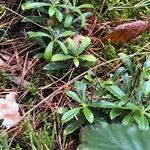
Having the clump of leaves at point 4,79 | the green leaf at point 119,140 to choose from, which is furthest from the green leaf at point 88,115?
the green leaf at point 119,140

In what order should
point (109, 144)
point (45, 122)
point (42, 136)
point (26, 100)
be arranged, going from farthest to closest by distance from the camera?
point (26, 100)
point (45, 122)
point (42, 136)
point (109, 144)

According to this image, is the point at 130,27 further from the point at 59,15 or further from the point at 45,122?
the point at 45,122

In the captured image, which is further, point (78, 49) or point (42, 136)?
point (78, 49)

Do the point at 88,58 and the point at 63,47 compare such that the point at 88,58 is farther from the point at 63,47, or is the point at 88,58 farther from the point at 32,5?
the point at 32,5

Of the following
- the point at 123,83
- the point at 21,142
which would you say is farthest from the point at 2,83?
the point at 123,83

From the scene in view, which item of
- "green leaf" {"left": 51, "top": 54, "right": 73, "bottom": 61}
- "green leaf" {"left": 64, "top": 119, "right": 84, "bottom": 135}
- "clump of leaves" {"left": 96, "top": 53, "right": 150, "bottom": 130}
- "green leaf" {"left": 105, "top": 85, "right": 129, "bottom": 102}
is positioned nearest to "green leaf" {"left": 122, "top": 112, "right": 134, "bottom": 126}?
"clump of leaves" {"left": 96, "top": 53, "right": 150, "bottom": 130}

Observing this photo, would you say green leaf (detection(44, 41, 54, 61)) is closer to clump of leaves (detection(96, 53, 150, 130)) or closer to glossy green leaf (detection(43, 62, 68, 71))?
glossy green leaf (detection(43, 62, 68, 71))
